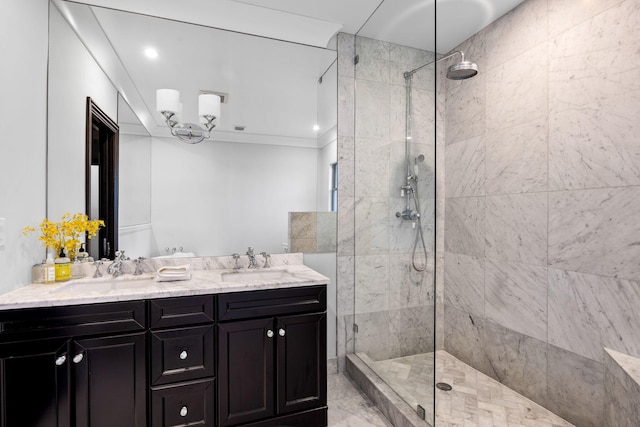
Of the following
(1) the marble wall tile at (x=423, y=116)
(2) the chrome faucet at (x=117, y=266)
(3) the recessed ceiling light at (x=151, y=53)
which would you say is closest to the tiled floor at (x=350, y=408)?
(2) the chrome faucet at (x=117, y=266)

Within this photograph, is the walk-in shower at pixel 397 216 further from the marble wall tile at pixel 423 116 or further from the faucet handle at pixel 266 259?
the faucet handle at pixel 266 259

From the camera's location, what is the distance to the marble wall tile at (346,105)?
8.65ft

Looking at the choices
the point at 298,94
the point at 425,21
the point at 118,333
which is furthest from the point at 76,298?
the point at 425,21

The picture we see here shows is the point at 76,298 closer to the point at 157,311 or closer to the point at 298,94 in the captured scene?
the point at 157,311

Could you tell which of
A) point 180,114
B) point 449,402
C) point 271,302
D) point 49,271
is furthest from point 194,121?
point 449,402

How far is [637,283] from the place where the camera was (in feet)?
5.47

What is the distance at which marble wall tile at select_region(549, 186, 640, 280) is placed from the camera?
171 cm

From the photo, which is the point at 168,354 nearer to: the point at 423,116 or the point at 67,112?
the point at 67,112

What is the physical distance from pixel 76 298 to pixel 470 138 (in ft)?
9.64

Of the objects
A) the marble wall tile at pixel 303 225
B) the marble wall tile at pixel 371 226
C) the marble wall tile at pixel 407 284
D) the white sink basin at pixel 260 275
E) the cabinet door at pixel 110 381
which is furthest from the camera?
the marble wall tile at pixel 303 225

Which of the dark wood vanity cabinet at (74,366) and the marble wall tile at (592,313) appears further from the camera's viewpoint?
the marble wall tile at (592,313)

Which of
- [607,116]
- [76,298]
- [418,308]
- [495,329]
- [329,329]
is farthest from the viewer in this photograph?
[329,329]

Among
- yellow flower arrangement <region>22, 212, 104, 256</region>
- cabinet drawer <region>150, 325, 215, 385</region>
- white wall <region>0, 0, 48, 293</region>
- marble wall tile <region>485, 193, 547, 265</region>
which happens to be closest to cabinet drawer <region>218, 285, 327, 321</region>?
cabinet drawer <region>150, 325, 215, 385</region>

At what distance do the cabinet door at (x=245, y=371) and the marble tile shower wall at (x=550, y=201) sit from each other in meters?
1.77
